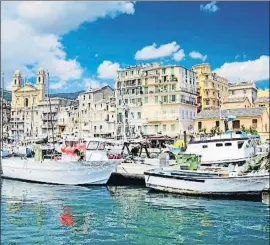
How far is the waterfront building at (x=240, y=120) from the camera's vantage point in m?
36.5

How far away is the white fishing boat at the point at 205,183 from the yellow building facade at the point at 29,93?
169ft

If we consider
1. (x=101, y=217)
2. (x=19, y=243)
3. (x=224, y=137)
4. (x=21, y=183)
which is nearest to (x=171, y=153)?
(x=224, y=137)

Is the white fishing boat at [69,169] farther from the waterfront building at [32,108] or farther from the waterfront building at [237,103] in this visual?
the waterfront building at [32,108]

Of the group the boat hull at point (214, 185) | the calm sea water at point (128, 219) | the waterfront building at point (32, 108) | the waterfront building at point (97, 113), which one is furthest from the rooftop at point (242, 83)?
the calm sea water at point (128, 219)

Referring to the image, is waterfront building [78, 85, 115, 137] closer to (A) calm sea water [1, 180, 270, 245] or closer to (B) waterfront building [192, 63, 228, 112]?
(B) waterfront building [192, 63, 228, 112]

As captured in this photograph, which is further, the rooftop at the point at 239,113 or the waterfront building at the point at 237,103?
the waterfront building at the point at 237,103

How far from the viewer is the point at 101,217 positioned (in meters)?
11.8

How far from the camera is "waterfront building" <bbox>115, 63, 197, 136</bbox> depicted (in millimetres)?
42375

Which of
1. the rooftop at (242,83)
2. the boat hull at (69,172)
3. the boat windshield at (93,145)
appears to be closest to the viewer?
the boat hull at (69,172)

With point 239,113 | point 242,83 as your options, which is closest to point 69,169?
point 239,113

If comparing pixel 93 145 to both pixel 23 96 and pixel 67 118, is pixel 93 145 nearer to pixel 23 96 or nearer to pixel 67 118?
pixel 67 118

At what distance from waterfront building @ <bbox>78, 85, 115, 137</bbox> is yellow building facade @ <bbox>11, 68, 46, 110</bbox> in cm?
1508

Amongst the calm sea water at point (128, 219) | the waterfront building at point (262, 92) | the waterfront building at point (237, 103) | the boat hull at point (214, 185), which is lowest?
the calm sea water at point (128, 219)

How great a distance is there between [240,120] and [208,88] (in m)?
12.2
